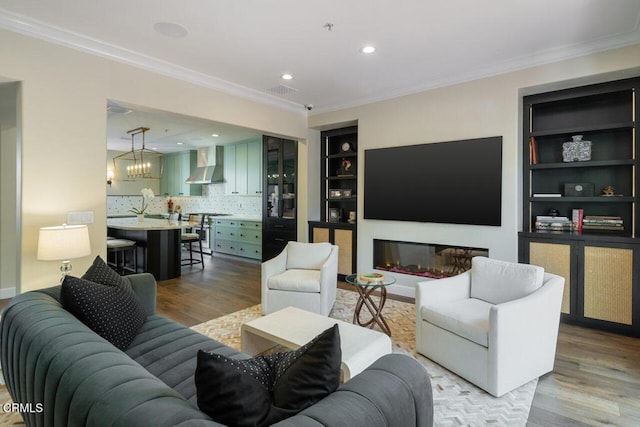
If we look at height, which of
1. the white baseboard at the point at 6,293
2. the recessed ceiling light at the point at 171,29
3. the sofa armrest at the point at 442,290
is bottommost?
the white baseboard at the point at 6,293

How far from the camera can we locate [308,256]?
405cm

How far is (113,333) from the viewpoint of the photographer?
6.03 ft

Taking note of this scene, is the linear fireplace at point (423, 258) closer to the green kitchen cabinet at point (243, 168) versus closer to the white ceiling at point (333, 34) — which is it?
the white ceiling at point (333, 34)

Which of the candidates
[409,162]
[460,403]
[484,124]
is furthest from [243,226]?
[460,403]

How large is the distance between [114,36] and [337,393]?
11.6 feet

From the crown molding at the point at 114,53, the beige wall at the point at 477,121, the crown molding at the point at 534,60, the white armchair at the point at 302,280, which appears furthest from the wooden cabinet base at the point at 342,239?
the crown molding at the point at 114,53

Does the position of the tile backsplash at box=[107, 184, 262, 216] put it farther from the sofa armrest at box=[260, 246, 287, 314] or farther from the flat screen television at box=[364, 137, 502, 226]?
the sofa armrest at box=[260, 246, 287, 314]

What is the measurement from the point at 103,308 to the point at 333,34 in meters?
2.77

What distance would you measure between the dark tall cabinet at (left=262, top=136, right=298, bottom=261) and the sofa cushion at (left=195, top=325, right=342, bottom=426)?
477cm

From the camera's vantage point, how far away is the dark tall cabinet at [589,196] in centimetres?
323

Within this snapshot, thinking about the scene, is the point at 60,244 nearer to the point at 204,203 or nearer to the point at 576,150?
the point at 576,150

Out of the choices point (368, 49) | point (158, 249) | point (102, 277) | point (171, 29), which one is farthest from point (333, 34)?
point (158, 249)

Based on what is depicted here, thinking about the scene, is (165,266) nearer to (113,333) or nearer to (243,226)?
(243,226)

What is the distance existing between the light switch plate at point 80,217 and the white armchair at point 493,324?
3.08 meters
